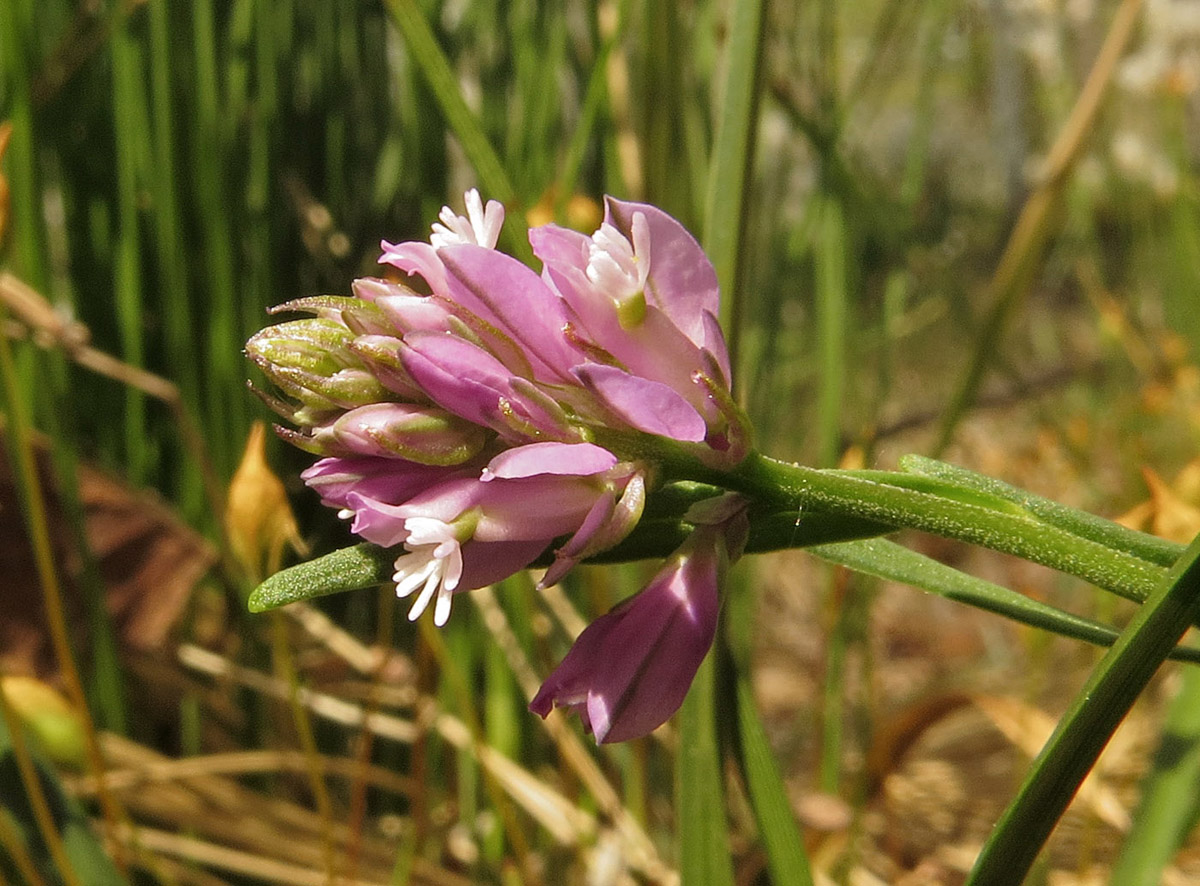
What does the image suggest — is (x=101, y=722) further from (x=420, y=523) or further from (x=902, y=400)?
(x=902, y=400)

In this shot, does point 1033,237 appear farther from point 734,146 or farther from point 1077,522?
point 1077,522

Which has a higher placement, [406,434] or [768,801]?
[406,434]

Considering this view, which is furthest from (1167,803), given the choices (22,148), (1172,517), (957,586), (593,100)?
(22,148)

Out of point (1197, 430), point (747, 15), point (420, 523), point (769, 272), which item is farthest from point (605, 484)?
point (1197, 430)

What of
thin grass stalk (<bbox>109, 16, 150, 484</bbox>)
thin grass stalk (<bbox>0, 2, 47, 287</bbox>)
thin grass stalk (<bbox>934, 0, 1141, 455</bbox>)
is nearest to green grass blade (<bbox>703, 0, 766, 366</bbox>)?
thin grass stalk (<bbox>934, 0, 1141, 455</bbox>)

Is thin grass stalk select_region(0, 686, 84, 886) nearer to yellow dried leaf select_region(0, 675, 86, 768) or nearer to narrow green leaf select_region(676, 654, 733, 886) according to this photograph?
yellow dried leaf select_region(0, 675, 86, 768)
